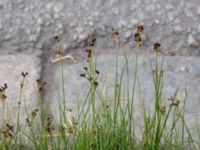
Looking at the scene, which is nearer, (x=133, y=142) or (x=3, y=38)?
(x=133, y=142)

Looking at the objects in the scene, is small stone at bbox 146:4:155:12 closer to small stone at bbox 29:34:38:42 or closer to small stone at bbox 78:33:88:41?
small stone at bbox 78:33:88:41

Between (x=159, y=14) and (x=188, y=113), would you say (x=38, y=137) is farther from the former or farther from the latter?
(x=159, y=14)

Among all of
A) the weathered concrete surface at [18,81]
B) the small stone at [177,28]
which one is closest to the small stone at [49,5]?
the weathered concrete surface at [18,81]

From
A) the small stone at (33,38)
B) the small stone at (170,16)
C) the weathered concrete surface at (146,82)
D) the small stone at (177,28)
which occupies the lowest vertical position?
the weathered concrete surface at (146,82)

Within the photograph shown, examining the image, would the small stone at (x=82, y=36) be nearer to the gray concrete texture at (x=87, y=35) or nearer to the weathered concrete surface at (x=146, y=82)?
the gray concrete texture at (x=87, y=35)

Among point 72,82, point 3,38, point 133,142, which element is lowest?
point 133,142

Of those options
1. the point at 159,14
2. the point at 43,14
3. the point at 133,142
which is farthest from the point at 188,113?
the point at 43,14

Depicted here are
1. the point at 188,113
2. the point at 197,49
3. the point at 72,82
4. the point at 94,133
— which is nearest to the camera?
the point at 94,133
